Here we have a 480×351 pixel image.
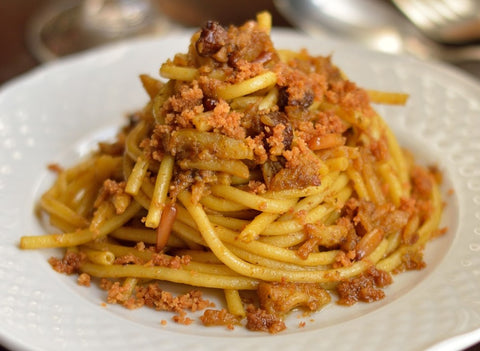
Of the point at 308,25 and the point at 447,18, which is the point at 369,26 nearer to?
the point at 308,25

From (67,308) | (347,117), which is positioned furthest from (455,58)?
(67,308)

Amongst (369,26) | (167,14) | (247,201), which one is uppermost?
(247,201)

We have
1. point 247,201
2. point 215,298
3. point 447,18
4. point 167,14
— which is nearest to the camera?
point 247,201

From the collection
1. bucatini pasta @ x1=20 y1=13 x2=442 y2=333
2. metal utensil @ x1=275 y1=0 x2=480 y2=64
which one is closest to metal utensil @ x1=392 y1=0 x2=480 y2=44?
metal utensil @ x1=275 y1=0 x2=480 y2=64

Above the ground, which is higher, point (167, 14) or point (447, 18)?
point (447, 18)

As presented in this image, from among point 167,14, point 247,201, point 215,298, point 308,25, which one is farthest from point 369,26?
point 215,298

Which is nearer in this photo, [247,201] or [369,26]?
[247,201]

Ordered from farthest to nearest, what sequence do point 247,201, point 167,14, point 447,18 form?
1. point 167,14
2. point 447,18
3. point 247,201
